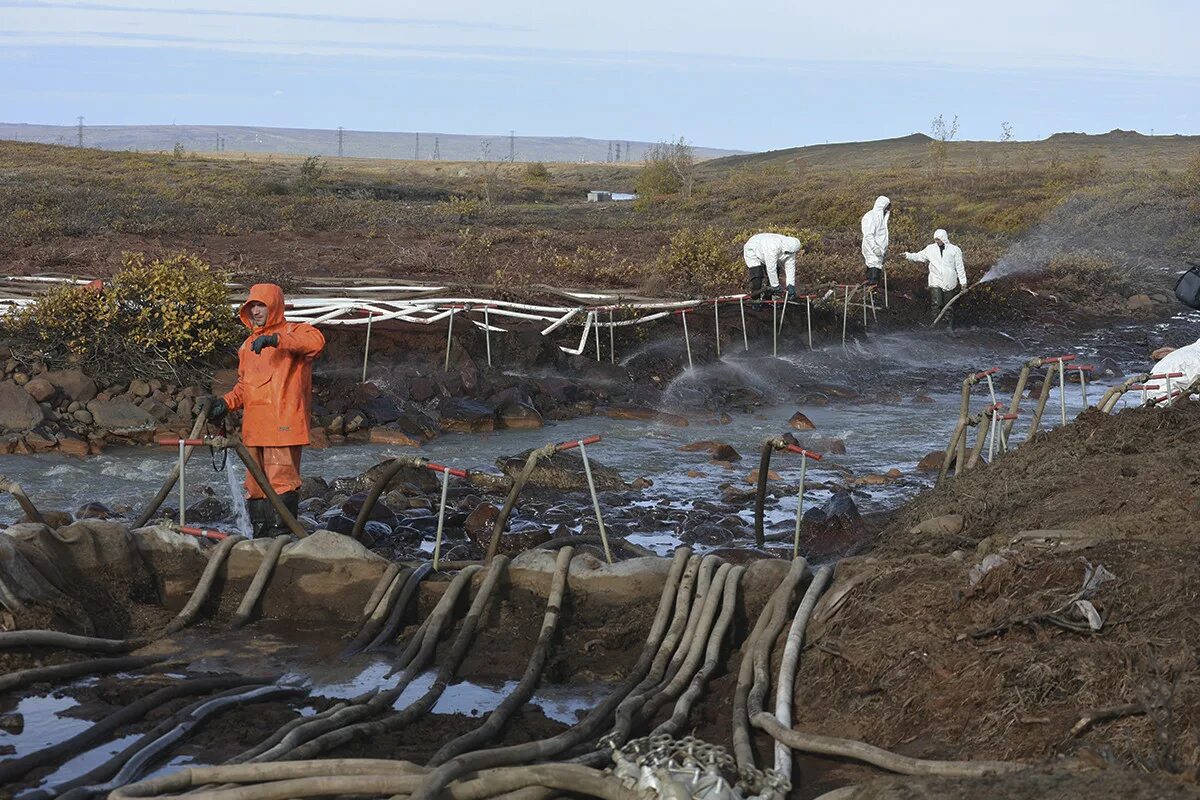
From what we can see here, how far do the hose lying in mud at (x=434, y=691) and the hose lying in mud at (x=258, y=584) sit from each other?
979 mm

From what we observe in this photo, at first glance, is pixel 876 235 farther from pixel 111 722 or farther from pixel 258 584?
pixel 111 722

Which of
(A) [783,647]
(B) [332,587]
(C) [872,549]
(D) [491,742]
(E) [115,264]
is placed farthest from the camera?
(E) [115,264]

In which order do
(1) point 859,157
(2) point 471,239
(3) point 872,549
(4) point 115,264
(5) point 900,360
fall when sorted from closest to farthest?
(3) point 872,549 < (4) point 115,264 < (5) point 900,360 < (2) point 471,239 < (1) point 859,157

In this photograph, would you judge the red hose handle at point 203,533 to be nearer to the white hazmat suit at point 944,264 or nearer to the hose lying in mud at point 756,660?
the hose lying in mud at point 756,660

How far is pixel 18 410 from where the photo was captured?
13102mm

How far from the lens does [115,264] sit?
18406mm

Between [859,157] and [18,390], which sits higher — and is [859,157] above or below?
above

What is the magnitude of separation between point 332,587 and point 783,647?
2.21 m

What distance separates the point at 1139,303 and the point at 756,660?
24327 mm

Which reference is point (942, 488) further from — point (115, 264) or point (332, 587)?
point (115, 264)

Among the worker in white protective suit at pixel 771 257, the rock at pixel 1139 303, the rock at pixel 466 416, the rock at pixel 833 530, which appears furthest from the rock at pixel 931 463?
the rock at pixel 1139 303

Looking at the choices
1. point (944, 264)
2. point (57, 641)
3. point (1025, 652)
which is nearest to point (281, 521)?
point (57, 641)

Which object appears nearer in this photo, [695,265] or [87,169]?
[695,265]

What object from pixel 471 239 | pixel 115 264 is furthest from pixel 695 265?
pixel 115 264
